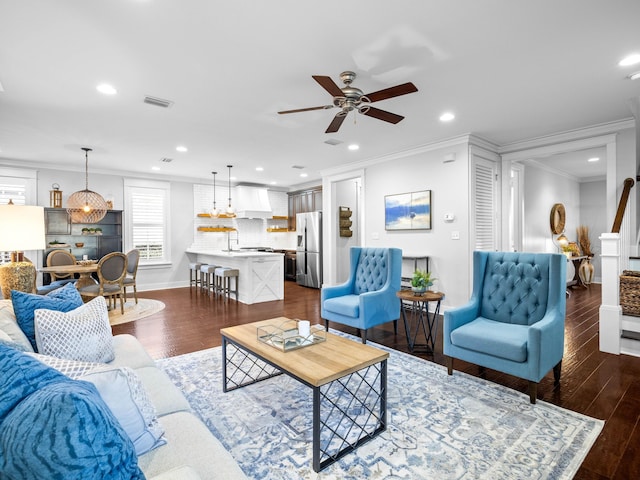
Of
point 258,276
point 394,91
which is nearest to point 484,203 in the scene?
point 394,91

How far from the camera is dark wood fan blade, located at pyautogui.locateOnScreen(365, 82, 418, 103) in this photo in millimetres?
2525

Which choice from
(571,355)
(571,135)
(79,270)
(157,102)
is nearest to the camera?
(571,355)

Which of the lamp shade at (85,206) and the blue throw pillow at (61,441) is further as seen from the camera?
the lamp shade at (85,206)

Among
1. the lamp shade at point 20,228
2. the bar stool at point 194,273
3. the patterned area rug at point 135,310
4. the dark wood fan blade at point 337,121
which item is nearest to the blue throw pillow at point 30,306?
the lamp shade at point 20,228

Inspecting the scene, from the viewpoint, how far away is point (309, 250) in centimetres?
822

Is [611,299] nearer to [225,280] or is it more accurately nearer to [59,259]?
[225,280]

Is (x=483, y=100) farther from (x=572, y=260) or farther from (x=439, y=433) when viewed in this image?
(x=572, y=260)

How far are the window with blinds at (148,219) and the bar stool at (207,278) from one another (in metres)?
1.05

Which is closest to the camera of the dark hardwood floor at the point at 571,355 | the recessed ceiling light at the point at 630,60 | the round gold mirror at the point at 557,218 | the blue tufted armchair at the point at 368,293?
the dark hardwood floor at the point at 571,355

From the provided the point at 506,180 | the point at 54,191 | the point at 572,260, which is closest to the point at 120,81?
the point at 54,191

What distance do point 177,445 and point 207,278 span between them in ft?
21.0

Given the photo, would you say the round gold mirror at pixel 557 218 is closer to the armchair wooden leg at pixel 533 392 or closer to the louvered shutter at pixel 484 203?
the louvered shutter at pixel 484 203

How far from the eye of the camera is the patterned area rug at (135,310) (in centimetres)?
502

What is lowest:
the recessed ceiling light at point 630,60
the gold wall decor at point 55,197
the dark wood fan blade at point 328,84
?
the gold wall decor at point 55,197
